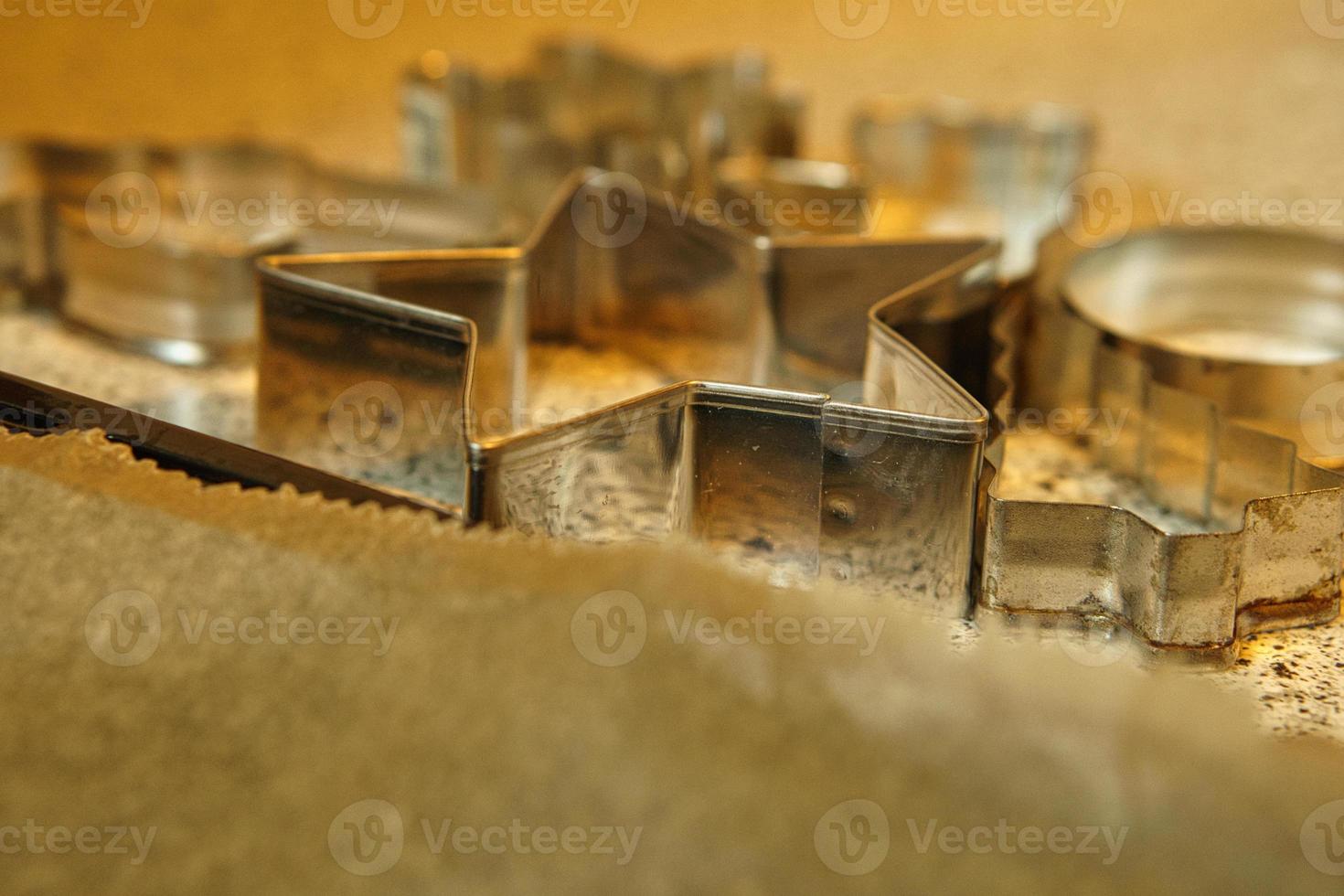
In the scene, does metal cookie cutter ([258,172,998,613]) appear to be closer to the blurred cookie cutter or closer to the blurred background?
the blurred cookie cutter

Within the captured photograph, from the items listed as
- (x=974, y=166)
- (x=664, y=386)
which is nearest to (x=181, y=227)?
(x=664, y=386)

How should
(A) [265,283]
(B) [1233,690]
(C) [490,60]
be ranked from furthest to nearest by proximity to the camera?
(C) [490,60] → (A) [265,283] → (B) [1233,690]

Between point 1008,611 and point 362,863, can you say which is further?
point 1008,611

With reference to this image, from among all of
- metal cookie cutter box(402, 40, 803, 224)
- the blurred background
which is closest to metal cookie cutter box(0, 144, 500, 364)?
metal cookie cutter box(402, 40, 803, 224)

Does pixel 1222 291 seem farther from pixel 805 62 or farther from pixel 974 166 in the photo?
pixel 805 62

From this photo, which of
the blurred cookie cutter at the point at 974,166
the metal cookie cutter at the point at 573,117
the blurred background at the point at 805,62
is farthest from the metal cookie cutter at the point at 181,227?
the blurred cookie cutter at the point at 974,166

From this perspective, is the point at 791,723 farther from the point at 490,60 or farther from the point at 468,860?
the point at 490,60

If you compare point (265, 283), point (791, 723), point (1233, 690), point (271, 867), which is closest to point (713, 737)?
point (791, 723)
